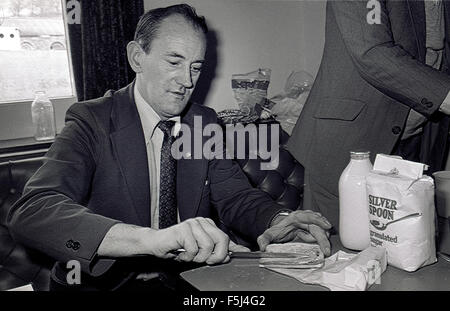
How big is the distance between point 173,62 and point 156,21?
0.45 ft

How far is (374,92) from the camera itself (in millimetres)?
1598

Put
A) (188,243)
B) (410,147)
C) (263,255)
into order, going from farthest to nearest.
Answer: (410,147) → (263,255) → (188,243)

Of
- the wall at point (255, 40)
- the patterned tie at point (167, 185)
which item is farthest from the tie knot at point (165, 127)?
the wall at point (255, 40)

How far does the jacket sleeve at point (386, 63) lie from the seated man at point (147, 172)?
1.54 ft

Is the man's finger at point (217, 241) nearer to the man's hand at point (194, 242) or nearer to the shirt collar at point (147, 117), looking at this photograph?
the man's hand at point (194, 242)

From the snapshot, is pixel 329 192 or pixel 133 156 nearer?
pixel 133 156

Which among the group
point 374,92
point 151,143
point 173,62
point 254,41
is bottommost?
point 151,143

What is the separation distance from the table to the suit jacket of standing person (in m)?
0.21

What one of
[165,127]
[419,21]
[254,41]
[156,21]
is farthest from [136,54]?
[254,41]

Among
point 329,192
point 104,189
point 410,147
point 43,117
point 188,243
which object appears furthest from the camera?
point 43,117

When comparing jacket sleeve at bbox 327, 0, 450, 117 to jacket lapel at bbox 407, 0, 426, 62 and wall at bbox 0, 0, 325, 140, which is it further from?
wall at bbox 0, 0, 325, 140

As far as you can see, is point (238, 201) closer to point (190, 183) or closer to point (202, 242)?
point (190, 183)

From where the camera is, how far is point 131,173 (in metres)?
1.36

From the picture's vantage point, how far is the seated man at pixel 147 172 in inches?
41.3
